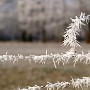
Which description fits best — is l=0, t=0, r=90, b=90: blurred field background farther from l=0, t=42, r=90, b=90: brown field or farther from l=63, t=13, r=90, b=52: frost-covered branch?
l=63, t=13, r=90, b=52: frost-covered branch

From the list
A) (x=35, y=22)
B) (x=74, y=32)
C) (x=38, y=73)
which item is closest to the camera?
(x=74, y=32)

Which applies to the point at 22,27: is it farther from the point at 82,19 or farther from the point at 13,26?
the point at 82,19

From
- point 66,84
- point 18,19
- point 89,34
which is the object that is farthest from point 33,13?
point 66,84

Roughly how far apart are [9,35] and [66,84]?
21732 mm

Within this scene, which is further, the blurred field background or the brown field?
the blurred field background

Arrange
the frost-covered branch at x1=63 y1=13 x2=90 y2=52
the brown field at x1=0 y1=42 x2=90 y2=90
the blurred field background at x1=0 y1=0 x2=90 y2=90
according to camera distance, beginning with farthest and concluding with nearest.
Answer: the blurred field background at x1=0 y1=0 x2=90 y2=90
the brown field at x1=0 y1=42 x2=90 y2=90
the frost-covered branch at x1=63 y1=13 x2=90 y2=52

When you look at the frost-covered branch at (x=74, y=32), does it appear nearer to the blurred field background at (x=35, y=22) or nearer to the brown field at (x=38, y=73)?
the brown field at (x=38, y=73)

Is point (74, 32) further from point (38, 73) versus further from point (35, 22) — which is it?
point (35, 22)

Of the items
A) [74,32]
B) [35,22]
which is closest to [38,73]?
[74,32]

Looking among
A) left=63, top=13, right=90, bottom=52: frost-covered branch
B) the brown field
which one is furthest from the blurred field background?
left=63, top=13, right=90, bottom=52: frost-covered branch

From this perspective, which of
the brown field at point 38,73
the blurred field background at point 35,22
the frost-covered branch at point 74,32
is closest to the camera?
the frost-covered branch at point 74,32

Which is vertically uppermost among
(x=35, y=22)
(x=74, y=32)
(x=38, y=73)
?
(x=74, y=32)

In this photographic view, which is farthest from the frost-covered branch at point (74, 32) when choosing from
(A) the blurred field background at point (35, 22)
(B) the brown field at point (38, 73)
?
(A) the blurred field background at point (35, 22)

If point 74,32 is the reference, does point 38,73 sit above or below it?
below
